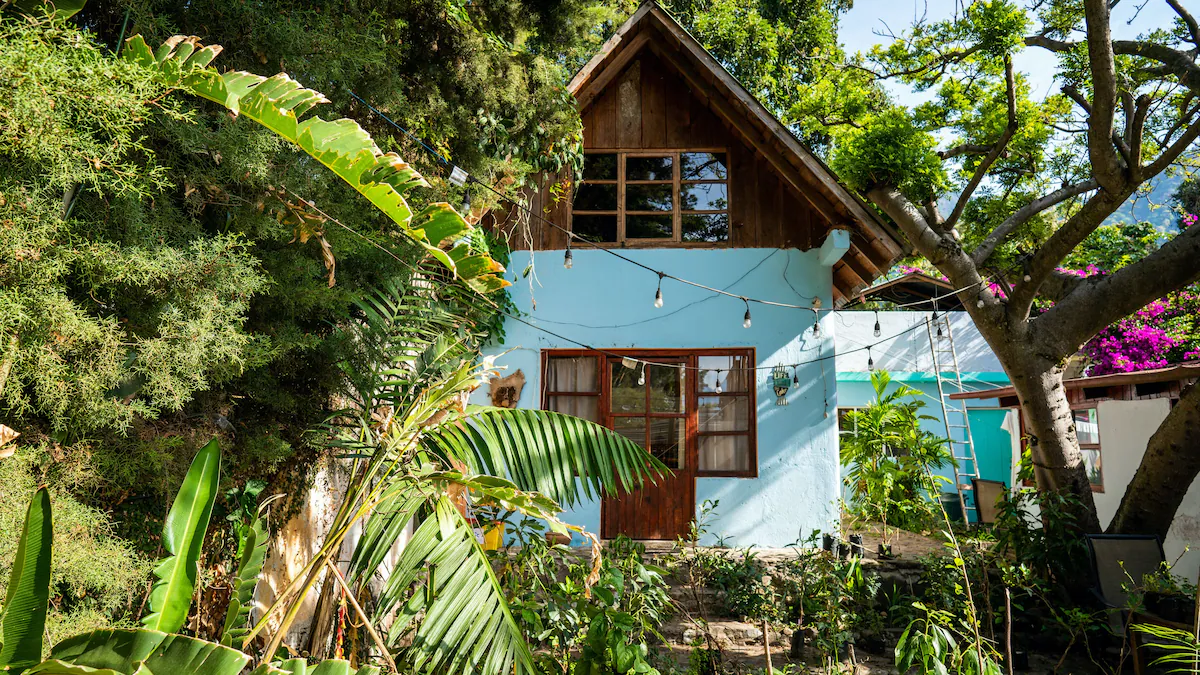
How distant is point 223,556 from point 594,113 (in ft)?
20.2

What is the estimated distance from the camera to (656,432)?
23.5 ft

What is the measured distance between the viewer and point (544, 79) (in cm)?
417

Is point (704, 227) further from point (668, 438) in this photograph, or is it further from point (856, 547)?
point (856, 547)

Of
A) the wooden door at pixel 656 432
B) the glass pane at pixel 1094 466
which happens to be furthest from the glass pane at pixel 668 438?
the glass pane at pixel 1094 466

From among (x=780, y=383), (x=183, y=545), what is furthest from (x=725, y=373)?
(x=183, y=545)

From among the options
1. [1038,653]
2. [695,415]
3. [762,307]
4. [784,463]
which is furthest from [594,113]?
[1038,653]

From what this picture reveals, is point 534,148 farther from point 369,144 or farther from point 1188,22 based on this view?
point 1188,22

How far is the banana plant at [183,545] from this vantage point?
1.48 meters

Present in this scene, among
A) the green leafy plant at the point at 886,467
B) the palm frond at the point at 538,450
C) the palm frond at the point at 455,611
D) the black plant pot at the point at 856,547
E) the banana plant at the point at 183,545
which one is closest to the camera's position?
the banana plant at the point at 183,545

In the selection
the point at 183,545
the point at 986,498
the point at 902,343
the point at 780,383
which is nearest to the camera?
the point at 183,545

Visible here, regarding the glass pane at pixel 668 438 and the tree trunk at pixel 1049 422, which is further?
the glass pane at pixel 668 438

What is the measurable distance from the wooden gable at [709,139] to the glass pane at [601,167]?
12 cm

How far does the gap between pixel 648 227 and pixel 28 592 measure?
6624mm

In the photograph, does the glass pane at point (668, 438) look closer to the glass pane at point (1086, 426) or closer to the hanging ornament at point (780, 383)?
the hanging ornament at point (780, 383)
